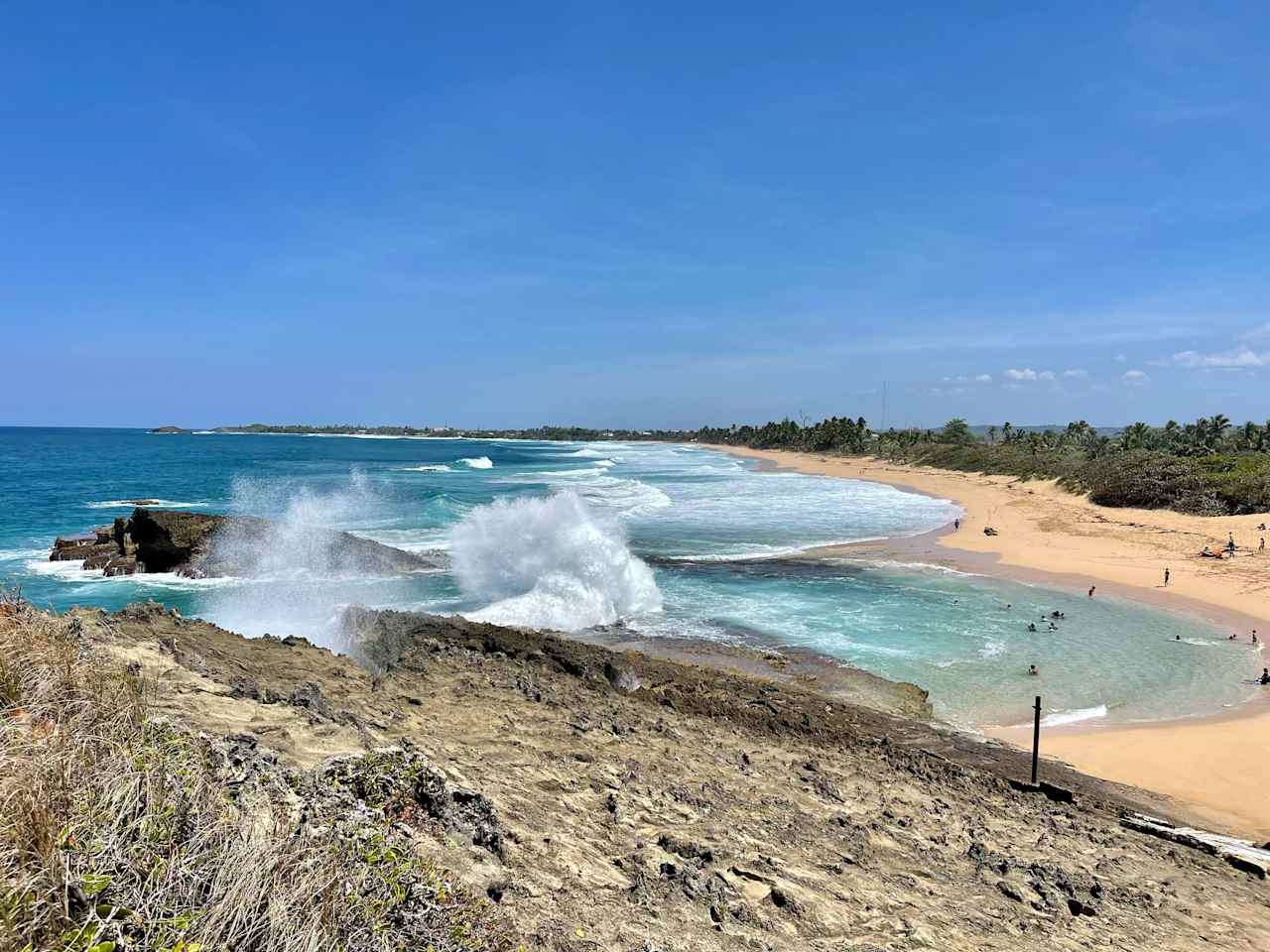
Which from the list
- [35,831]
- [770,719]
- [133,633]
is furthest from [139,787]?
[770,719]

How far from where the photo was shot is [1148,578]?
23500 millimetres

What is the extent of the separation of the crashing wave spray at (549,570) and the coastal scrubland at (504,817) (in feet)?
21.7

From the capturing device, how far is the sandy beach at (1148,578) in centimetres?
1029

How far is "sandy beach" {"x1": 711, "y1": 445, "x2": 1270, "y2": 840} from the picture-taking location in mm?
10289

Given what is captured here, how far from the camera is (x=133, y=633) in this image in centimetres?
854

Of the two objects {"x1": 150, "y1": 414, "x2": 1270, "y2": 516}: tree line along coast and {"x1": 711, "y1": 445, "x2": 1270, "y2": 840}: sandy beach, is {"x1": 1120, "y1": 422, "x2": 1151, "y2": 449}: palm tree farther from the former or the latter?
{"x1": 711, "y1": 445, "x2": 1270, "y2": 840}: sandy beach

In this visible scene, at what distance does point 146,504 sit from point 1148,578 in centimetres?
5096

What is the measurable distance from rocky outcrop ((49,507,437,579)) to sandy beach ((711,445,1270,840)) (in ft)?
63.8

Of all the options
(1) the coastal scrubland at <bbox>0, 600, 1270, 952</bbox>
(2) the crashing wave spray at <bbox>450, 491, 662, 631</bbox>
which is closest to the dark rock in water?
(1) the coastal scrubland at <bbox>0, 600, 1270, 952</bbox>

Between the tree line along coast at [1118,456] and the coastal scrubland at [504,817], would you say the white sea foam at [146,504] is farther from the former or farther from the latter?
the tree line along coast at [1118,456]

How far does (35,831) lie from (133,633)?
278 inches

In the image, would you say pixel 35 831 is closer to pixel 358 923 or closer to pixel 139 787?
pixel 139 787

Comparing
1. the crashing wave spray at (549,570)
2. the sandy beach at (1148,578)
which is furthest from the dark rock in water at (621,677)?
the sandy beach at (1148,578)

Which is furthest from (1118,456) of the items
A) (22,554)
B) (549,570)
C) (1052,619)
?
(22,554)
